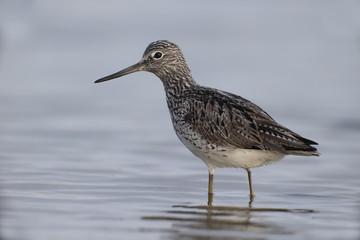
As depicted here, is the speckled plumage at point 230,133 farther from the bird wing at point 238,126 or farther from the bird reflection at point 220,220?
the bird reflection at point 220,220

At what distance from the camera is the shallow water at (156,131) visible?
8.48 m

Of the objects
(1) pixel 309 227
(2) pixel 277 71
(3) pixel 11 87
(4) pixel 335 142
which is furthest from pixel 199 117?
(2) pixel 277 71

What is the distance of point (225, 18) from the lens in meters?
25.4

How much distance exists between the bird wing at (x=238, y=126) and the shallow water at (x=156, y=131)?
73 centimetres

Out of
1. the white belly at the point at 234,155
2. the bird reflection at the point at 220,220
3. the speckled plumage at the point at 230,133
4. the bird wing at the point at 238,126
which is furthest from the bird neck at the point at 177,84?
the bird reflection at the point at 220,220

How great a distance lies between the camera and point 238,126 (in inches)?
392

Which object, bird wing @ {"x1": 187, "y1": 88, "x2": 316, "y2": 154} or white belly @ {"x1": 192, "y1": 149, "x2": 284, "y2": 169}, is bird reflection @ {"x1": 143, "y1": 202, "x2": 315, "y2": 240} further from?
bird wing @ {"x1": 187, "y1": 88, "x2": 316, "y2": 154}

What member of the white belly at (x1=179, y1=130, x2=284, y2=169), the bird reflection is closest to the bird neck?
the white belly at (x1=179, y1=130, x2=284, y2=169)

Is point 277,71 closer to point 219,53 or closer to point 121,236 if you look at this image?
point 219,53

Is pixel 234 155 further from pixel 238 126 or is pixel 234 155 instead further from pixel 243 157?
pixel 238 126

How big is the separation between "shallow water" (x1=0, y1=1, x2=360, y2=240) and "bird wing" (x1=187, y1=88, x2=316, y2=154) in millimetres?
Result: 728

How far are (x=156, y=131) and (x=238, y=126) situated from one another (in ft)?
15.7

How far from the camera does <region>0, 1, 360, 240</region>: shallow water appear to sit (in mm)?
8484

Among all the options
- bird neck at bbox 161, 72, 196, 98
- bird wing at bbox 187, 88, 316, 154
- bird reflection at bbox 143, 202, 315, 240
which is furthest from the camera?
bird neck at bbox 161, 72, 196, 98
